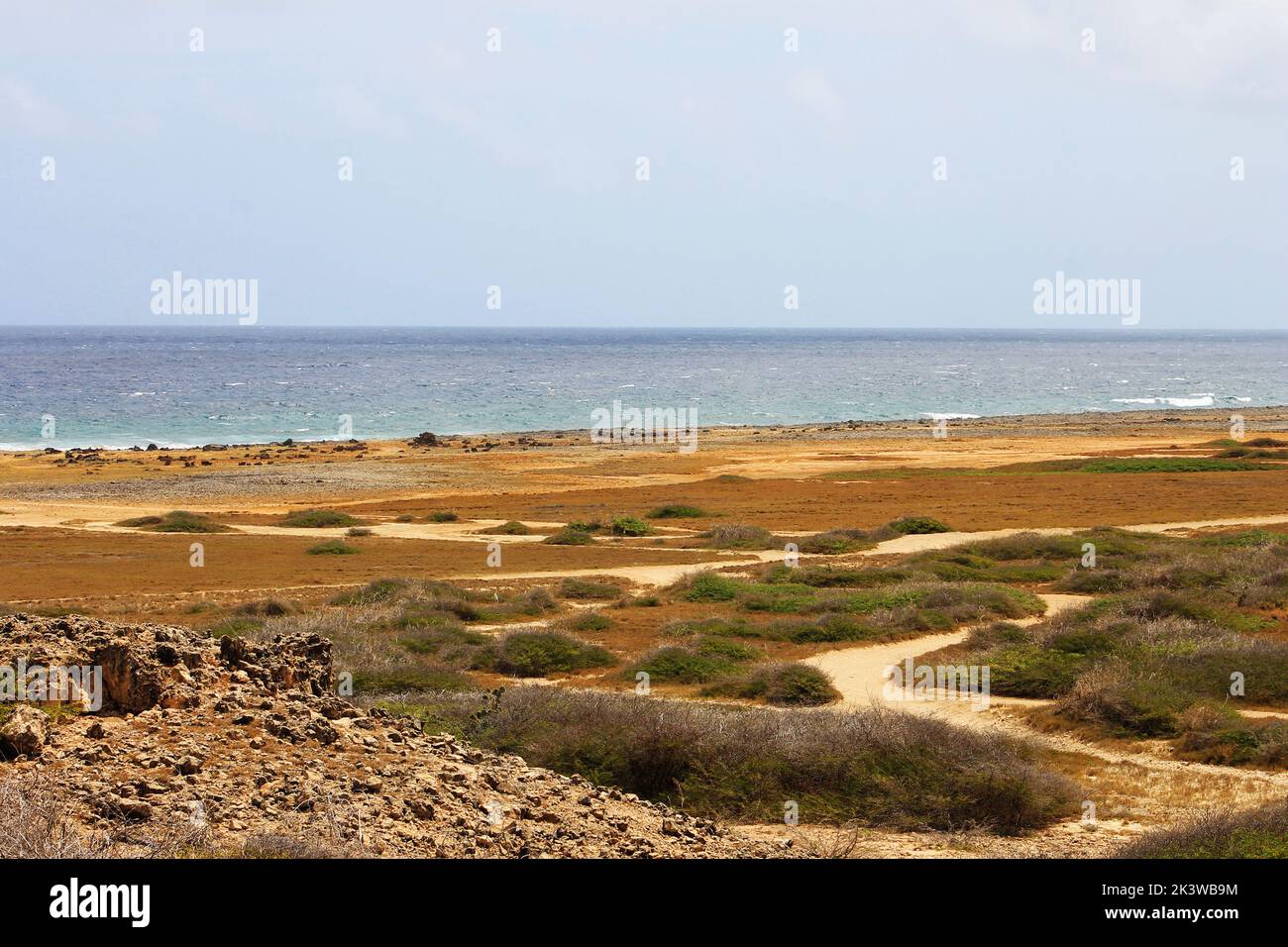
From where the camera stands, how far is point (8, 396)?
115 meters

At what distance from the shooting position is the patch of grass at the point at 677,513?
40.4m

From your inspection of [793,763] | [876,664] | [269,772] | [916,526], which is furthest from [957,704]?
[916,526]

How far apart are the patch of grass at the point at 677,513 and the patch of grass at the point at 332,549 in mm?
11306

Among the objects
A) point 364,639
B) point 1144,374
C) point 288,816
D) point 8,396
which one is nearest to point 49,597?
point 364,639

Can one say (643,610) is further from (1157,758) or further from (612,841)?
(612,841)

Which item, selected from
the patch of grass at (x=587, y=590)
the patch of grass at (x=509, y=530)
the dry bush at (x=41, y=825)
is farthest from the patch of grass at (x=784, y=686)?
the patch of grass at (x=509, y=530)

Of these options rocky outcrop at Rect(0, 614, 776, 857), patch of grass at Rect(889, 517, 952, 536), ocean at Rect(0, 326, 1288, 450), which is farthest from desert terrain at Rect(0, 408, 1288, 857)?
ocean at Rect(0, 326, 1288, 450)

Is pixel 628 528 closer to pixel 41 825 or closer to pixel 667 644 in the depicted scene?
pixel 667 644

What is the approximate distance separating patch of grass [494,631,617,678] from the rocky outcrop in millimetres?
8575

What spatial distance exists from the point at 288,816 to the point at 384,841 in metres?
0.60

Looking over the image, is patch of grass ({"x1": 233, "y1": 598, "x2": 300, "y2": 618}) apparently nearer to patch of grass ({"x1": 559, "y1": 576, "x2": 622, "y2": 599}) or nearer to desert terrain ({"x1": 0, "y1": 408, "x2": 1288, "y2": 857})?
desert terrain ({"x1": 0, "y1": 408, "x2": 1288, "y2": 857})

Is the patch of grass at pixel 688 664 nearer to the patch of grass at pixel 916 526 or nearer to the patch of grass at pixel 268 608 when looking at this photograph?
the patch of grass at pixel 268 608
